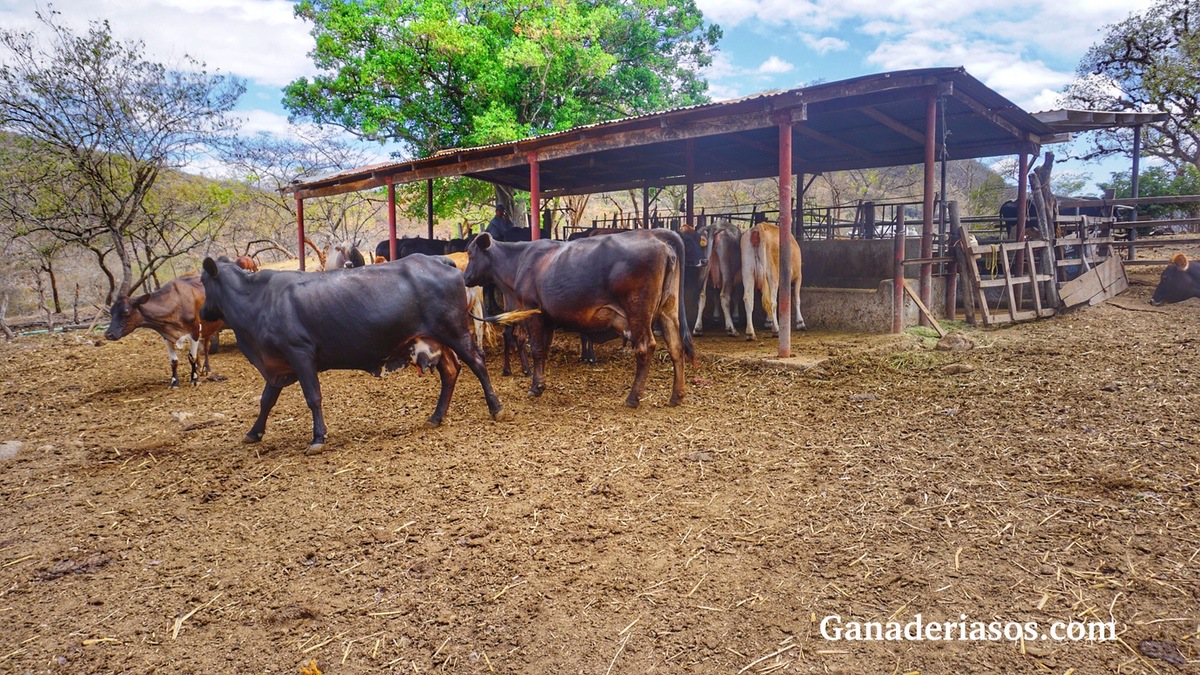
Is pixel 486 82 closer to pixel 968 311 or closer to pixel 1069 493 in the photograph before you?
pixel 968 311

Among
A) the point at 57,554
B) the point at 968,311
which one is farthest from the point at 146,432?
the point at 968,311

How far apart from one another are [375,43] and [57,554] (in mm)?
17511

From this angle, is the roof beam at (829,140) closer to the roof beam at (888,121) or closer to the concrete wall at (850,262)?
the roof beam at (888,121)

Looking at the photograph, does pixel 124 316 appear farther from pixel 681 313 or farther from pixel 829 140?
pixel 829 140

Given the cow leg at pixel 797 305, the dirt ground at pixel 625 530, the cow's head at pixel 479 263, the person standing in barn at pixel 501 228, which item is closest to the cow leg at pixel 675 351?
the dirt ground at pixel 625 530

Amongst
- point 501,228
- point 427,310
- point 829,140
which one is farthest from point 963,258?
point 501,228

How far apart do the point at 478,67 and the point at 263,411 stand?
14.4m

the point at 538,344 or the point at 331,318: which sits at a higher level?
the point at 331,318

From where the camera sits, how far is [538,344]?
6.39 m

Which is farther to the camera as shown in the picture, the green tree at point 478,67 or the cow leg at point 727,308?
the green tree at point 478,67

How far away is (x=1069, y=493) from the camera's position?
11.5 feet

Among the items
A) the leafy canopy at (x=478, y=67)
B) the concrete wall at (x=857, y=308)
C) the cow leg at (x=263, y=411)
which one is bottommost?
the cow leg at (x=263, y=411)

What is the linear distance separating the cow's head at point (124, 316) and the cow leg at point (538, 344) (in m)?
5.04

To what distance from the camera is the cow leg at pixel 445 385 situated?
555 centimetres
